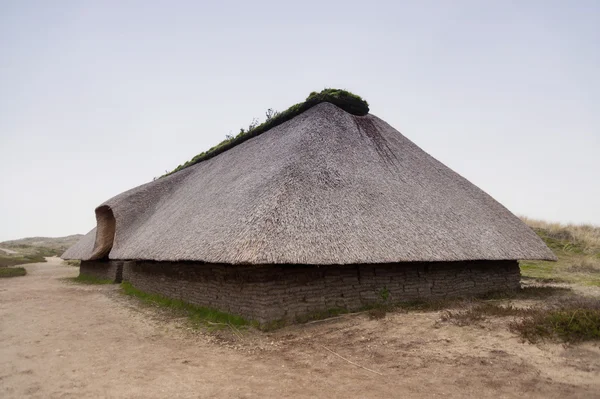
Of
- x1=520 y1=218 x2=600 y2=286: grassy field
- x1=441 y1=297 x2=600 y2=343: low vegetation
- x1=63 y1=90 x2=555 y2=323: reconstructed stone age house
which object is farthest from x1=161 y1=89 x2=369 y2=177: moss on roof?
x1=520 y1=218 x2=600 y2=286: grassy field

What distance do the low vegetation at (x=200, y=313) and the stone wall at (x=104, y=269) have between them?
5245mm

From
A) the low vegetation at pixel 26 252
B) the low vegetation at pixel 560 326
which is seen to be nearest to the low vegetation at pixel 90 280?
the low vegetation at pixel 26 252

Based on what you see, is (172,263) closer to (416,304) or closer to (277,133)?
(277,133)

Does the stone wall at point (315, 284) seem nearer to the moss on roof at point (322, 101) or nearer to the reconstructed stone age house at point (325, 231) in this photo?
the reconstructed stone age house at point (325, 231)

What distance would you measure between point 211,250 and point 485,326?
18.2 feet

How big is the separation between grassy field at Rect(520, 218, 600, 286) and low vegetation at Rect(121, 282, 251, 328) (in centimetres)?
1292

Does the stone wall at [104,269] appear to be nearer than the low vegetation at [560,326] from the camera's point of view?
No

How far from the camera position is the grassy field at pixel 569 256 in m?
15.9

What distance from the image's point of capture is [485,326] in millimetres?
6496

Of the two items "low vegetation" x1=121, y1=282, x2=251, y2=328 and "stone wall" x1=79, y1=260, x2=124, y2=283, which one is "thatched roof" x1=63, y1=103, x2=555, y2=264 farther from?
"stone wall" x1=79, y1=260, x2=124, y2=283

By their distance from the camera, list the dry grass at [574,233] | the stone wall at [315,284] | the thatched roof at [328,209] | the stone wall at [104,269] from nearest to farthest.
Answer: the stone wall at [315,284]
the thatched roof at [328,209]
the stone wall at [104,269]
the dry grass at [574,233]

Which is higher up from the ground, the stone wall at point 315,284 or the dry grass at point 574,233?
the dry grass at point 574,233

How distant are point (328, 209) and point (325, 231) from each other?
2.45 ft

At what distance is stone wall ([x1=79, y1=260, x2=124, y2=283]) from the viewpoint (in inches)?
695
